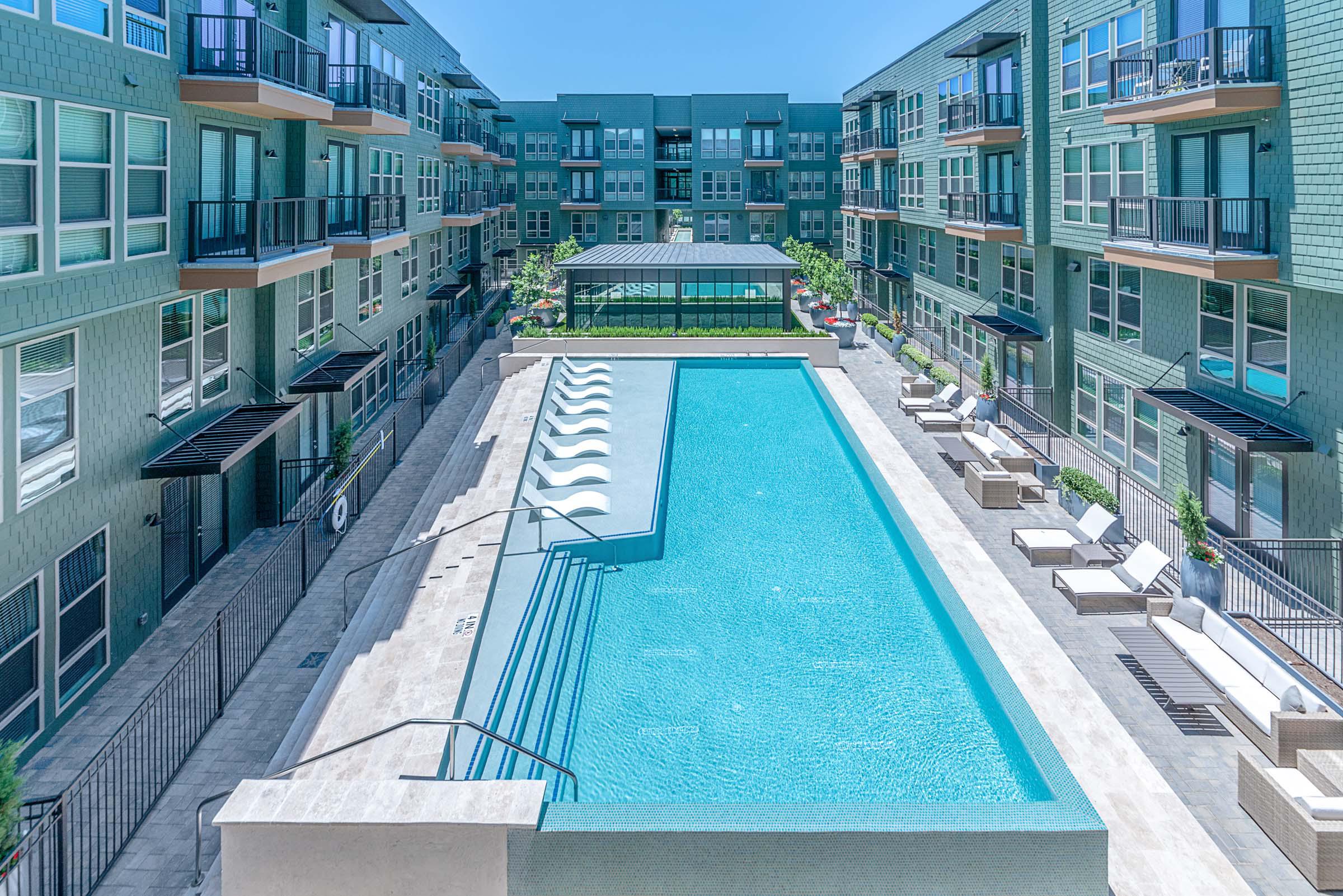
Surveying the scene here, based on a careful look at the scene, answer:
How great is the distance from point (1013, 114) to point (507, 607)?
66.3 feet

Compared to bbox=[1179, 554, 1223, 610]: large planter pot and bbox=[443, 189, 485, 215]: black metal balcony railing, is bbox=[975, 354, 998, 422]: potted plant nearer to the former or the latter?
bbox=[1179, 554, 1223, 610]: large planter pot

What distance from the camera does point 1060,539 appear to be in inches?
553

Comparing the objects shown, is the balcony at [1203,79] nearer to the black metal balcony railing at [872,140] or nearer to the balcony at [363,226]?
the balcony at [363,226]

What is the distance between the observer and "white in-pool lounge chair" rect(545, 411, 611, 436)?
19422mm

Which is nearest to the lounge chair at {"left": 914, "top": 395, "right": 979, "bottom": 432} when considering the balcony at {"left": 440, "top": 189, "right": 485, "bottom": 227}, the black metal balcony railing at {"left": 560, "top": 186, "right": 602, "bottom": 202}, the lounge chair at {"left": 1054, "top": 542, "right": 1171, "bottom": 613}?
the lounge chair at {"left": 1054, "top": 542, "right": 1171, "bottom": 613}

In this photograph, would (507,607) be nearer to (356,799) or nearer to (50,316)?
(356,799)

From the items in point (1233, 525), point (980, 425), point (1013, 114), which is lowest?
point (1233, 525)

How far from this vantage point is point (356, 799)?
6887 millimetres

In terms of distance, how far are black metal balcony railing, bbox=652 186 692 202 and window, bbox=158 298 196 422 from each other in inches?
1768

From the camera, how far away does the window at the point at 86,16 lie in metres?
9.68

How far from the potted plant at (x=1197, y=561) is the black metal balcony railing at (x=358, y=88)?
1706 centimetres

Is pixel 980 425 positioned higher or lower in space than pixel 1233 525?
higher

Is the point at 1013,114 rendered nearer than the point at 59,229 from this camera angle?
No

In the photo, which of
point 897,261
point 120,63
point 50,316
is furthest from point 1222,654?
point 897,261
